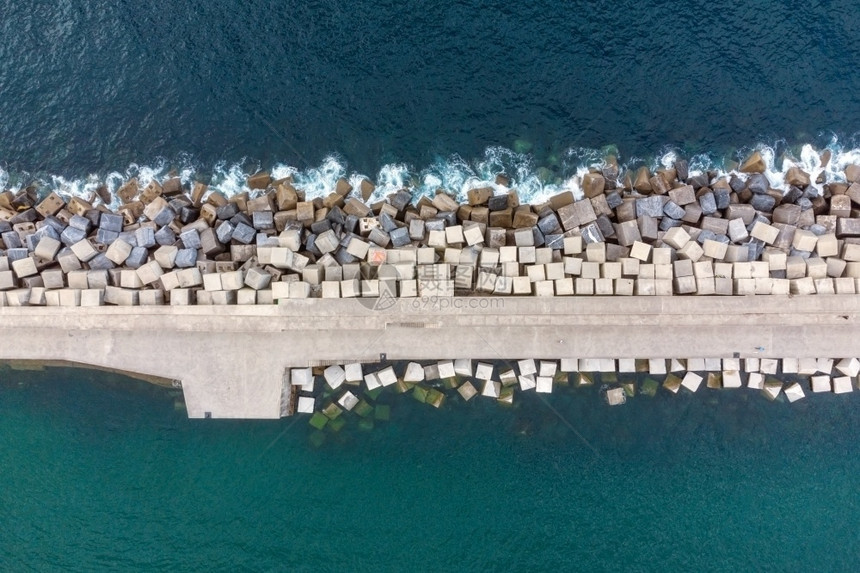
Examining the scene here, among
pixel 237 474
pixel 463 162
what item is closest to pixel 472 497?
pixel 237 474

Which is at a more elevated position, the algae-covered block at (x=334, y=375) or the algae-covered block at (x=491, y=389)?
the algae-covered block at (x=334, y=375)

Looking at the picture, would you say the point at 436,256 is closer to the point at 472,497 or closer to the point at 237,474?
the point at 472,497

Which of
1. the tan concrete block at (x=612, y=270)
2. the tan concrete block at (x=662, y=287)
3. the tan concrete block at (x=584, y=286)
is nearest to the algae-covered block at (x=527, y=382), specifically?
the tan concrete block at (x=584, y=286)

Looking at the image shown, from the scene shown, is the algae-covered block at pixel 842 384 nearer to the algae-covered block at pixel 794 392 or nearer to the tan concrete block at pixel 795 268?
the algae-covered block at pixel 794 392

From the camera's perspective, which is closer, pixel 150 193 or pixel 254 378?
pixel 254 378

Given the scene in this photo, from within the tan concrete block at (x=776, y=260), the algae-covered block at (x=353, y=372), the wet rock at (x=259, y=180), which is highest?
the wet rock at (x=259, y=180)

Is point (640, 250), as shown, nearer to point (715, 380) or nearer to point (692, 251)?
point (692, 251)

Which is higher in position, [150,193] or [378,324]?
[150,193]
